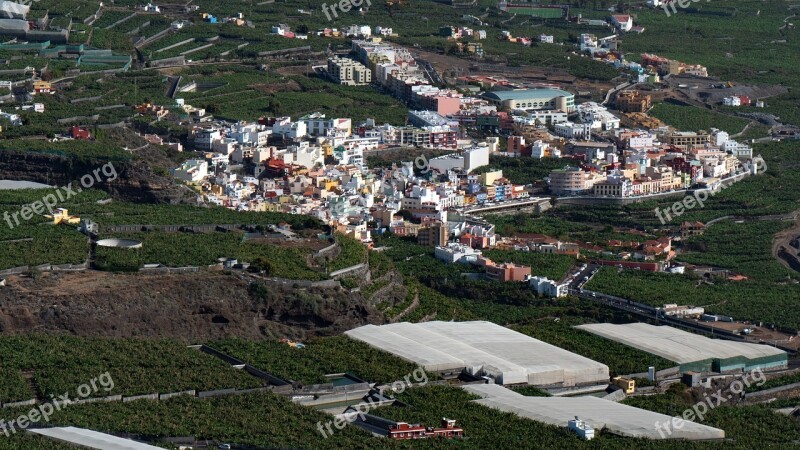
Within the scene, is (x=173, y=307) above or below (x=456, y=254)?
above

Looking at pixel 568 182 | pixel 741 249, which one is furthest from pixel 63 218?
pixel 568 182

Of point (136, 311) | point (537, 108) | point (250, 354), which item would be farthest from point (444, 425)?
point (537, 108)

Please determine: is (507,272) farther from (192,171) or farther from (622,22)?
(622,22)

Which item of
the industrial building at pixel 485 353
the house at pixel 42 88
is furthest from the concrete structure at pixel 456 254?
the house at pixel 42 88

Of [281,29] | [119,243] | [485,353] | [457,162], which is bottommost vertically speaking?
[457,162]

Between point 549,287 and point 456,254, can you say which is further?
point 456,254

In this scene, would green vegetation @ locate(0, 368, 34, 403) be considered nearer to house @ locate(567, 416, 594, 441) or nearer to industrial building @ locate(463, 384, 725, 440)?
industrial building @ locate(463, 384, 725, 440)

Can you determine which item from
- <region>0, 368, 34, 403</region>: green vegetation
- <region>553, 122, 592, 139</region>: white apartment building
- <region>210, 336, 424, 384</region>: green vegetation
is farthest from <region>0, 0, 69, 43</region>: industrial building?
<region>0, 368, 34, 403</region>: green vegetation
